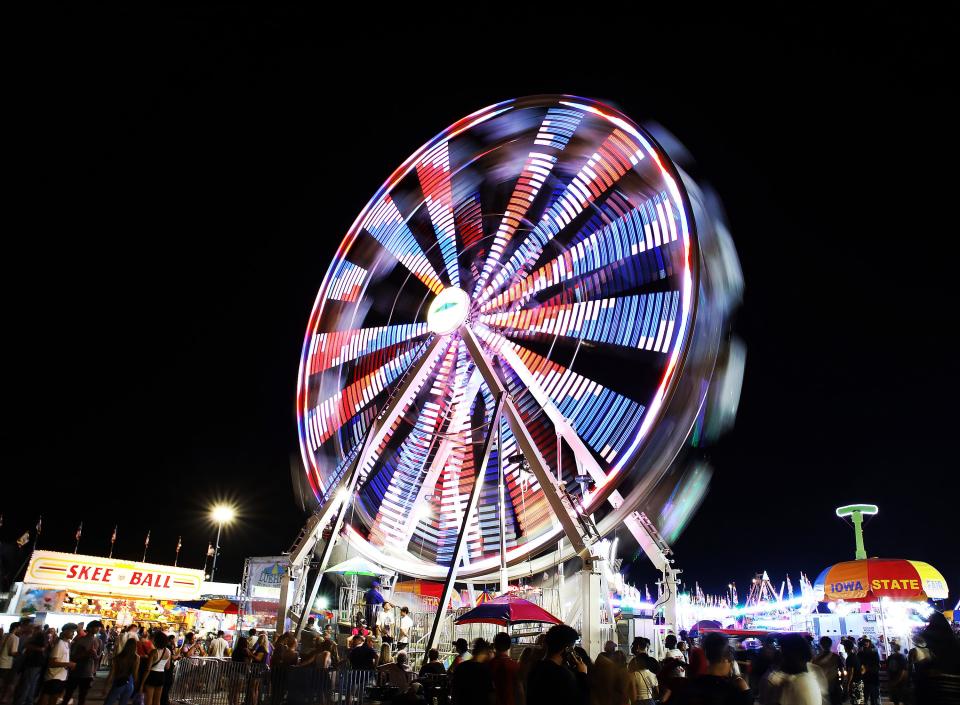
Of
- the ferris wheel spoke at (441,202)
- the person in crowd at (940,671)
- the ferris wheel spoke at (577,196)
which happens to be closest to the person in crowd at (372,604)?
the ferris wheel spoke at (577,196)

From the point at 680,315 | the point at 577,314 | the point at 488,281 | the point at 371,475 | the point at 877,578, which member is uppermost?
the point at 488,281

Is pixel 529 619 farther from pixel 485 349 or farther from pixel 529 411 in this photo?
pixel 485 349

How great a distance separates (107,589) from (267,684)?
92.7ft

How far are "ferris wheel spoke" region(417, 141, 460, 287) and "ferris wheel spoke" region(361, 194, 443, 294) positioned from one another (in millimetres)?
586

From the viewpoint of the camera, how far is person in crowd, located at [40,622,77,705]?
8.64 m

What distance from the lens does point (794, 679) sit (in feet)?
13.5

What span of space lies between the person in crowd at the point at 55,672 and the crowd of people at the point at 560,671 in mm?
12

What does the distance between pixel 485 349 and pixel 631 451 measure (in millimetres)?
5634

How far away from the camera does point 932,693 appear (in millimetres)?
3404

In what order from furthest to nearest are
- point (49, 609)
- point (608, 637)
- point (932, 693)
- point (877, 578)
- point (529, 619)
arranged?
point (49, 609)
point (877, 578)
point (608, 637)
point (529, 619)
point (932, 693)

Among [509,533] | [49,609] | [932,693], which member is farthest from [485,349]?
[49,609]

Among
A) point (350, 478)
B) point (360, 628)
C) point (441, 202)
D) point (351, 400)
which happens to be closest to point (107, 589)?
point (351, 400)

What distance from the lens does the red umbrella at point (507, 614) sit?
11.6m

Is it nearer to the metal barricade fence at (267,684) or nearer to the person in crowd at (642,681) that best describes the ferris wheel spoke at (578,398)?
the metal barricade fence at (267,684)
